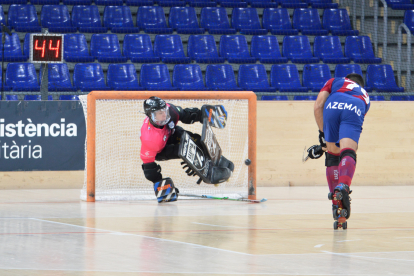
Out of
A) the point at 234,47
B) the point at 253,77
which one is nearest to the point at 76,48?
the point at 234,47

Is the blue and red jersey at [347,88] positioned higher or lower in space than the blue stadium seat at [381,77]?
lower

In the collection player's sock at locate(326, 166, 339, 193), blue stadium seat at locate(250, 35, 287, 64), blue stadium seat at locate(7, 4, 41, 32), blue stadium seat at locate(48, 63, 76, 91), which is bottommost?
player's sock at locate(326, 166, 339, 193)

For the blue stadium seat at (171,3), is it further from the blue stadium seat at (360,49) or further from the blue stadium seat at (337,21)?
the blue stadium seat at (360,49)

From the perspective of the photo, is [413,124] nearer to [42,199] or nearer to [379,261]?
[42,199]

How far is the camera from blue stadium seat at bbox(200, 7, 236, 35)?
14077 millimetres

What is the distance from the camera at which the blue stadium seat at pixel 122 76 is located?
12203mm

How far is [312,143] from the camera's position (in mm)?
10781

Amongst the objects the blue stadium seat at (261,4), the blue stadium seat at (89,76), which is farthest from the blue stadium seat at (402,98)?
the blue stadium seat at (89,76)

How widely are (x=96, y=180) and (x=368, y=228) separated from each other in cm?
463

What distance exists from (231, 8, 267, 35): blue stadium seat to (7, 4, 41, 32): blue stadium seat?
14.4 feet

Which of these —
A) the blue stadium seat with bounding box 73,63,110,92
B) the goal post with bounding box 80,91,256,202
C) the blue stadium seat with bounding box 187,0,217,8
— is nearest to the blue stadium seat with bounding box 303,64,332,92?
the blue stadium seat with bounding box 187,0,217,8

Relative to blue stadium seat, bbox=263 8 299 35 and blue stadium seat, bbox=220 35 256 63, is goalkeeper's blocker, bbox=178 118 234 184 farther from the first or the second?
blue stadium seat, bbox=263 8 299 35

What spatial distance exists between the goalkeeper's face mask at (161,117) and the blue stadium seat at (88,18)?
6233 millimetres

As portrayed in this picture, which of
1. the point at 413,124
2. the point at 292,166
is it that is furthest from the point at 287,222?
the point at 413,124
